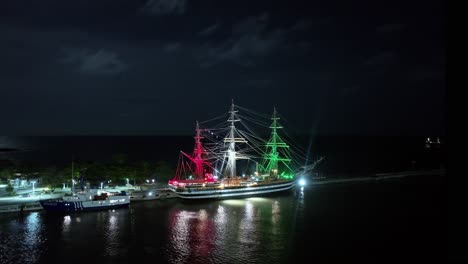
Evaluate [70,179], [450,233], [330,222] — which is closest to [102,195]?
[70,179]

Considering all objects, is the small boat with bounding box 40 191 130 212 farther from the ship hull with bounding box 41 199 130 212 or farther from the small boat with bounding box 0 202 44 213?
the small boat with bounding box 0 202 44 213

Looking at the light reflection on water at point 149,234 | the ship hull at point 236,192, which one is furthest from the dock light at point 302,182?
the light reflection on water at point 149,234

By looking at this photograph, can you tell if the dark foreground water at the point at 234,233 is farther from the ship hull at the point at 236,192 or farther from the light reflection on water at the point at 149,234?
the ship hull at the point at 236,192

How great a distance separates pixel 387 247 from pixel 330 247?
3.78 meters

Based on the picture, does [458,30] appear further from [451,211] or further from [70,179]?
[70,179]

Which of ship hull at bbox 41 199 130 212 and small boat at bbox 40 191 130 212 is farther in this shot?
small boat at bbox 40 191 130 212

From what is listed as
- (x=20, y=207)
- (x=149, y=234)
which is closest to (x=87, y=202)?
(x=20, y=207)

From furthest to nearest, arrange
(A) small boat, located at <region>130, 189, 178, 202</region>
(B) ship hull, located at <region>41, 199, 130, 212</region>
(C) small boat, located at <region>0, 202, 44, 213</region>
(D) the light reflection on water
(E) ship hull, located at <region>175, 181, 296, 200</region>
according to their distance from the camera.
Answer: (E) ship hull, located at <region>175, 181, 296, 200</region> → (A) small boat, located at <region>130, 189, 178, 202</region> → (B) ship hull, located at <region>41, 199, 130, 212</region> → (C) small boat, located at <region>0, 202, 44, 213</region> → (D) the light reflection on water

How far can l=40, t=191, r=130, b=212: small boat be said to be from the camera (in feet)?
112

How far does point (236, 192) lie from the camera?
1764 inches

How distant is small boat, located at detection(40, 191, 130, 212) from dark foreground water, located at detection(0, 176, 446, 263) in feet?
3.08

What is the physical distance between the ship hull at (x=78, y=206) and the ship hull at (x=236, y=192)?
7195 millimetres

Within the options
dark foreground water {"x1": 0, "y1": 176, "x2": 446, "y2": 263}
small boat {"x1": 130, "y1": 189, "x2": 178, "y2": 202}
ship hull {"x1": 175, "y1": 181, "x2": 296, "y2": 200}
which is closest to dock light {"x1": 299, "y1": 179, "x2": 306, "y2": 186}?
ship hull {"x1": 175, "y1": 181, "x2": 296, "y2": 200}

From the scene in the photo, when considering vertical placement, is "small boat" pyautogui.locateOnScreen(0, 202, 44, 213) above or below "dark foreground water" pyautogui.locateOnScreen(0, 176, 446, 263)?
above
